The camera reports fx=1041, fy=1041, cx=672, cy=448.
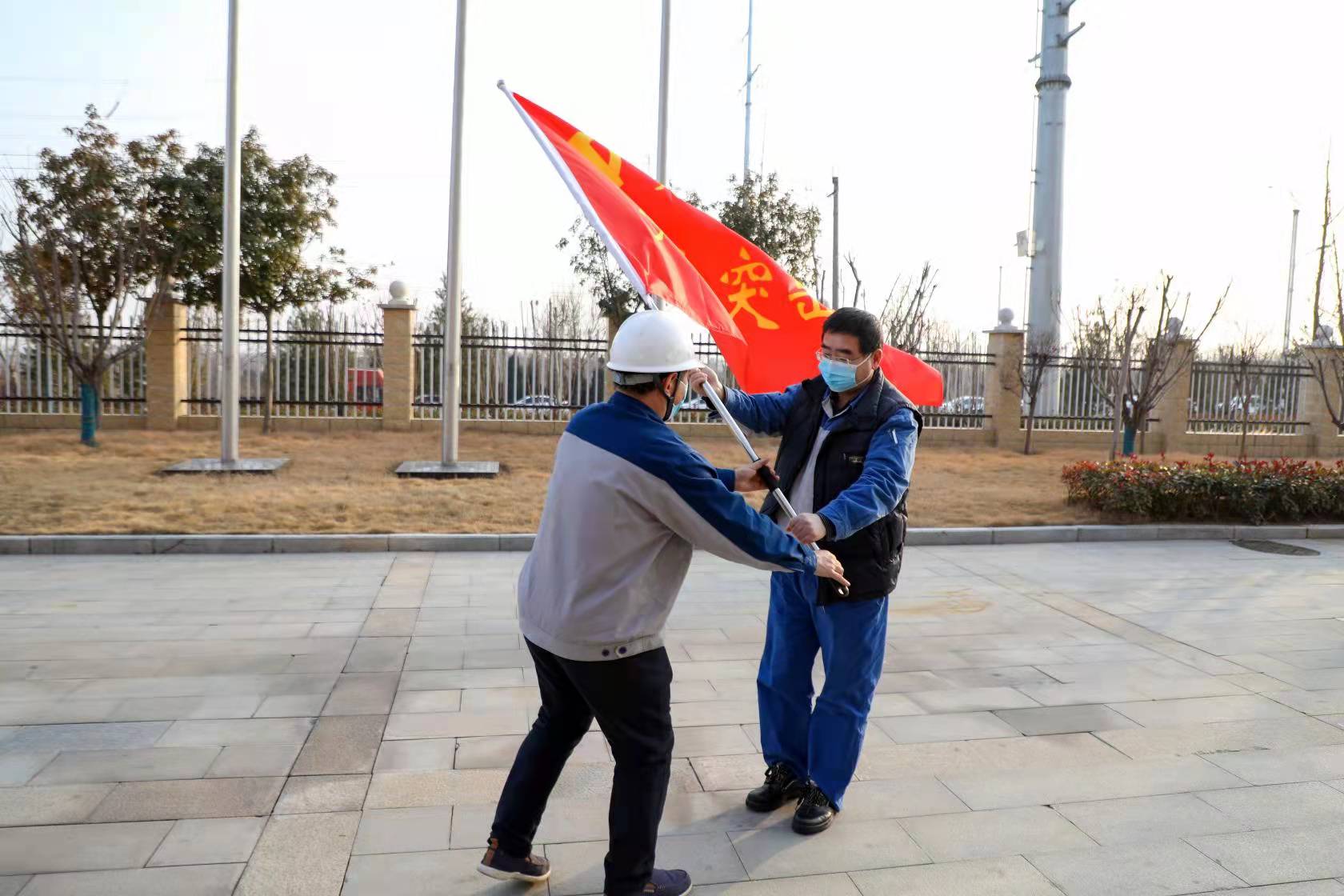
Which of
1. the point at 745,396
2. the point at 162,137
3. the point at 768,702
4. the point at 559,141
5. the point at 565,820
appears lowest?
the point at 565,820

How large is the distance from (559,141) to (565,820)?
2.91m

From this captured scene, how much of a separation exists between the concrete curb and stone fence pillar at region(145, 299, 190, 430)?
8.79 m

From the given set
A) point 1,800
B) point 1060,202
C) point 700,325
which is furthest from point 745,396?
point 1060,202

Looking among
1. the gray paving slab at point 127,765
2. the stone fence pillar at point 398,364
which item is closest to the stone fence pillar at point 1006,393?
the stone fence pillar at point 398,364

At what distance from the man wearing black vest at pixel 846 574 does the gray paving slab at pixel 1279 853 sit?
1226 millimetres

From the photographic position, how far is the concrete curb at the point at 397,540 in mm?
8945

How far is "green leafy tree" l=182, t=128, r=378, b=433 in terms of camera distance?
16781 millimetres

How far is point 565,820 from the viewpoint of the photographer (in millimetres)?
3668

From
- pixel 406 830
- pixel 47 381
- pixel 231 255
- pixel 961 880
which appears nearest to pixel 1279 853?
pixel 961 880

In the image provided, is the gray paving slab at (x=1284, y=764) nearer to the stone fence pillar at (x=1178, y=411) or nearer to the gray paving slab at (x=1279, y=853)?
the gray paving slab at (x=1279, y=853)

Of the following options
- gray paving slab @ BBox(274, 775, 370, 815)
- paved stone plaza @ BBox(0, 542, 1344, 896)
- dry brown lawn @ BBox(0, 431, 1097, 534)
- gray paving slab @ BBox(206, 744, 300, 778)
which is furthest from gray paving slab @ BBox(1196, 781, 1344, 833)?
dry brown lawn @ BBox(0, 431, 1097, 534)

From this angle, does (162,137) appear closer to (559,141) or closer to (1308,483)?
(559,141)

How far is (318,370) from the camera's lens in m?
18.2

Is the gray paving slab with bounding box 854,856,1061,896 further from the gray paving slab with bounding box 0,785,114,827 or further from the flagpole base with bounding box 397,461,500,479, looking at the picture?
the flagpole base with bounding box 397,461,500,479
